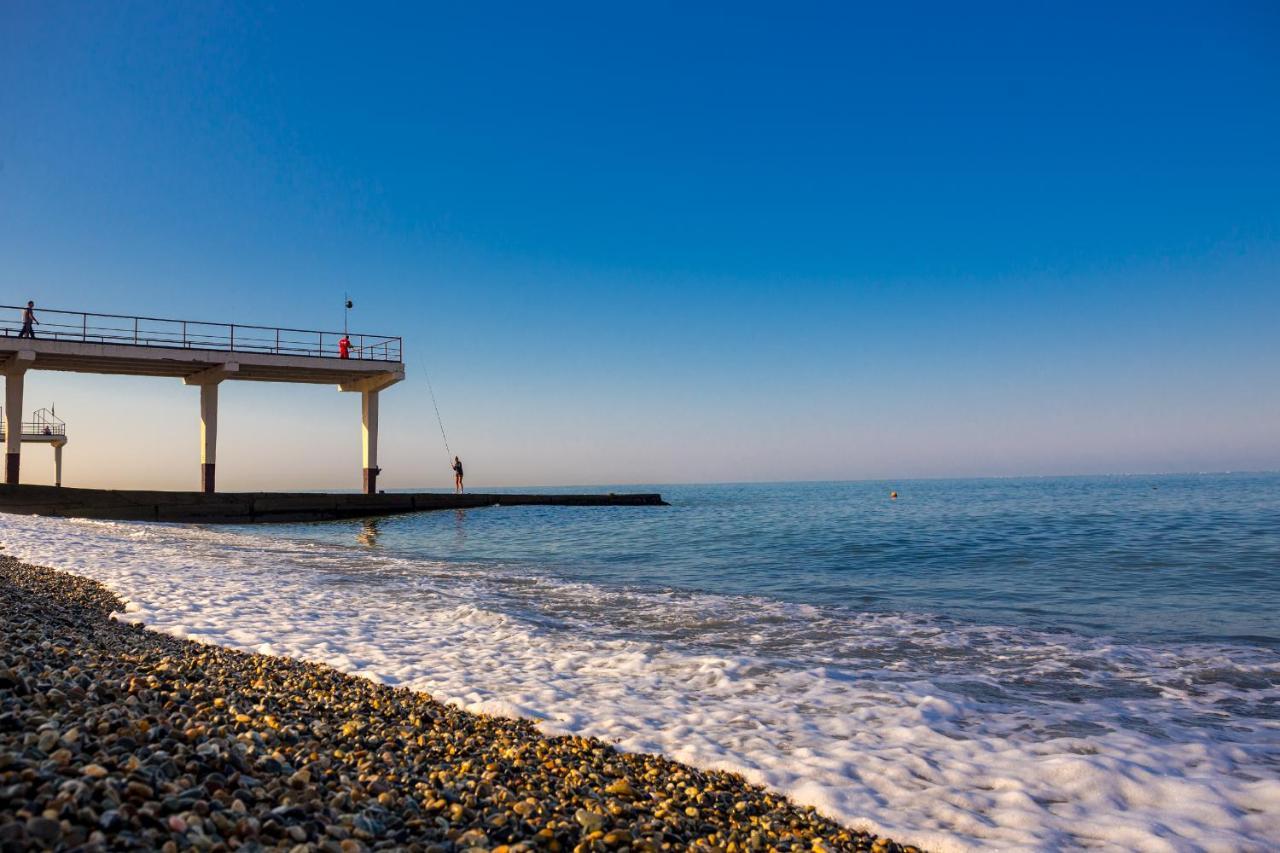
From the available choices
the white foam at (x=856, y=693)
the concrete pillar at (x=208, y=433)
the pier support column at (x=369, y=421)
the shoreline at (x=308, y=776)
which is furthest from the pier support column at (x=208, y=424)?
the shoreline at (x=308, y=776)

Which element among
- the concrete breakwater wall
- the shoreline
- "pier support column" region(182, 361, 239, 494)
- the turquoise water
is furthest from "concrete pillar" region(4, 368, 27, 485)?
the shoreline

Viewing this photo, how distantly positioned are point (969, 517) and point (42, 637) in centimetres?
3333

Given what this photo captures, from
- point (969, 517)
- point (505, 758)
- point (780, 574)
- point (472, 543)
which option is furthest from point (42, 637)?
point (969, 517)

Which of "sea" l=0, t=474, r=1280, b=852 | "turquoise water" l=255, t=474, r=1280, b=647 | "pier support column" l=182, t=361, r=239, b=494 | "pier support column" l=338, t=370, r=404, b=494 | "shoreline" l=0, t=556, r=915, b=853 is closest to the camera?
"shoreline" l=0, t=556, r=915, b=853

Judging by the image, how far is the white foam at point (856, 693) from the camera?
410 cm

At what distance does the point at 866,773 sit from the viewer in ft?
14.7

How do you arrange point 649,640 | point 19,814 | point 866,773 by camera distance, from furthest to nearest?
point 649,640
point 866,773
point 19,814

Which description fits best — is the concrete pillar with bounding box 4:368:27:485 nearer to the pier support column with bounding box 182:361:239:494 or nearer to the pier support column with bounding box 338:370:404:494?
the pier support column with bounding box 182:361:239:494

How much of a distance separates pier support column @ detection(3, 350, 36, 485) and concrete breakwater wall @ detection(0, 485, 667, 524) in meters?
2.39

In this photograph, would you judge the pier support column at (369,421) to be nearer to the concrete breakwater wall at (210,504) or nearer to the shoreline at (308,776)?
the concrete breakwater wall at (210,504)

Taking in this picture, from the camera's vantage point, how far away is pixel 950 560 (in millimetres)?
16984

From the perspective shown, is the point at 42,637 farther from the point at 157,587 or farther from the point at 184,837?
the point at 157,587

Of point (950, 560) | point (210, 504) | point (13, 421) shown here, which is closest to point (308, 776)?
point (950, 560)

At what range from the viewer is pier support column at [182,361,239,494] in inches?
1214
